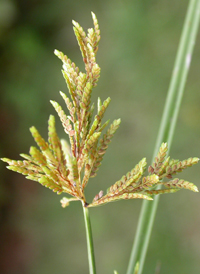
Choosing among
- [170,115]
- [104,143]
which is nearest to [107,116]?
[170,115]

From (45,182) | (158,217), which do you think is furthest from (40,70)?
(45,182)

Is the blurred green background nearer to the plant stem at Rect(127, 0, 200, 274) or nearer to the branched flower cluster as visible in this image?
the plant stem at Rect(127, 0, 200, 274)

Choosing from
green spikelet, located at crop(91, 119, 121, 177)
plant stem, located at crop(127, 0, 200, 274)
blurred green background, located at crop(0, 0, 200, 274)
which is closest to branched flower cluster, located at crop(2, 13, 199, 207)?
green spikelet, located at crop(91, 119, 121, 177)

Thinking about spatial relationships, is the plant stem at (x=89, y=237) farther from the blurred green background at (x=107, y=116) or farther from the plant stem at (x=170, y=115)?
the blurred green background at (x=107, y=116)

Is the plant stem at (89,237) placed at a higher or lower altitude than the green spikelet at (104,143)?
lower

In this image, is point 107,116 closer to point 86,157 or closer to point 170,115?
point 170,115

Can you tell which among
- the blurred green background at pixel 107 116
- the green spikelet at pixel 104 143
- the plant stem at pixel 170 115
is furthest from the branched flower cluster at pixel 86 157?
the blurred green background at pixel 107 116
